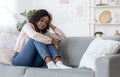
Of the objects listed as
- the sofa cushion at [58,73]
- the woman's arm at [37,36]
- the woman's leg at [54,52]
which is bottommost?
the sofa cushion at [58,73]

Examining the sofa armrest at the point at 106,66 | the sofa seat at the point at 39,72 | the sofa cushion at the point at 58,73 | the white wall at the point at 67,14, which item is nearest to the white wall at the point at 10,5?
the white wall at the point at 67,14

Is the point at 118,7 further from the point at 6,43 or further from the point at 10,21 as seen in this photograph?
the point at 6,43

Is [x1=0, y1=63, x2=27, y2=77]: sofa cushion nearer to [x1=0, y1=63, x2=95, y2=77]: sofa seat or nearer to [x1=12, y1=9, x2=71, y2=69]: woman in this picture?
[x1=0, y1=63, x2=95, y2=77]: sofa seat

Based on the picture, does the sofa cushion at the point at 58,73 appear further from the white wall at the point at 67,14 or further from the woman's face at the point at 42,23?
the white wall at the point at 67,14

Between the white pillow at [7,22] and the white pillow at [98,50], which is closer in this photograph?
the white pillow at [98,50]

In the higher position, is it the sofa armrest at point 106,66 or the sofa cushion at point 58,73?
the sofa armrest at point 106,66

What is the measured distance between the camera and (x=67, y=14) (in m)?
5.29

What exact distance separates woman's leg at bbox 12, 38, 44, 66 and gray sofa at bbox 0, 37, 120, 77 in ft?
0.46

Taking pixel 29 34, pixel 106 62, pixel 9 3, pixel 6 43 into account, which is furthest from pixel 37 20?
pixel 9 3

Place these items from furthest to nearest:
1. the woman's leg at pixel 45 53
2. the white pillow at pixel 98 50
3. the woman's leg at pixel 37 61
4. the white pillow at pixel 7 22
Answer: the white pillow at pixel 7 22, the woman's leg at pixel 37 61, the woman's leg at pixel 45 53, the white pillow at pixel 98 50

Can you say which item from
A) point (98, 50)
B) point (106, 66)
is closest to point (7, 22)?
point (98, 50)

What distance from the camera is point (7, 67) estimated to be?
2949mm

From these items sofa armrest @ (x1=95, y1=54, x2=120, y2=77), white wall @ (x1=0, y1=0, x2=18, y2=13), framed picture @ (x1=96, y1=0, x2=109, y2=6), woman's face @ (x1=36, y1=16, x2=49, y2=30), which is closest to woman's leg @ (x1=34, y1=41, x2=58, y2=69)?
woman's face @ (x1=36, y1=16, x2=49, y2=30)

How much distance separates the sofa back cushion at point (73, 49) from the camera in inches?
126
